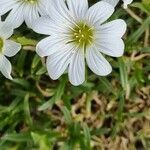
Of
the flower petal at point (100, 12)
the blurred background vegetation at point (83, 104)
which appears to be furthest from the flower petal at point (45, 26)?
the blurred background vegetation at point (83, 104)

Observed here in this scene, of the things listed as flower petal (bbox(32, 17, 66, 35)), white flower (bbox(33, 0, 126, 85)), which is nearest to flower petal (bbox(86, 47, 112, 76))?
white flower (bbox(33, 0, 126, 85))

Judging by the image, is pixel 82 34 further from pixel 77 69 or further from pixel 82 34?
pixel 77 69

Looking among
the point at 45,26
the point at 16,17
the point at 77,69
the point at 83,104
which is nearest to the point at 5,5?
the point at 16,17

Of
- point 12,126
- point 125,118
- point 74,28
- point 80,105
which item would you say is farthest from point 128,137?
point 74,28

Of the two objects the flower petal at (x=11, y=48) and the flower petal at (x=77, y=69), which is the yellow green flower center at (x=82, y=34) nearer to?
the flower petal at (x=77, y=69)

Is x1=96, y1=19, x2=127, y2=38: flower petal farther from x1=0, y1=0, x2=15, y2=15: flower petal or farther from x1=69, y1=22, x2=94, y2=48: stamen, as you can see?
x1=0, y1=0, x2=15, y2=15: flower petal

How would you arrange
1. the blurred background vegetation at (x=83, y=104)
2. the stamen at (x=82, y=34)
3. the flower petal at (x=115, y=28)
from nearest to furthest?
1. the flower petal at (x=115, y=28)
2. the stamen at (x=82, y=34)
3. the blurred background vegetation at (x=83, y=104)
